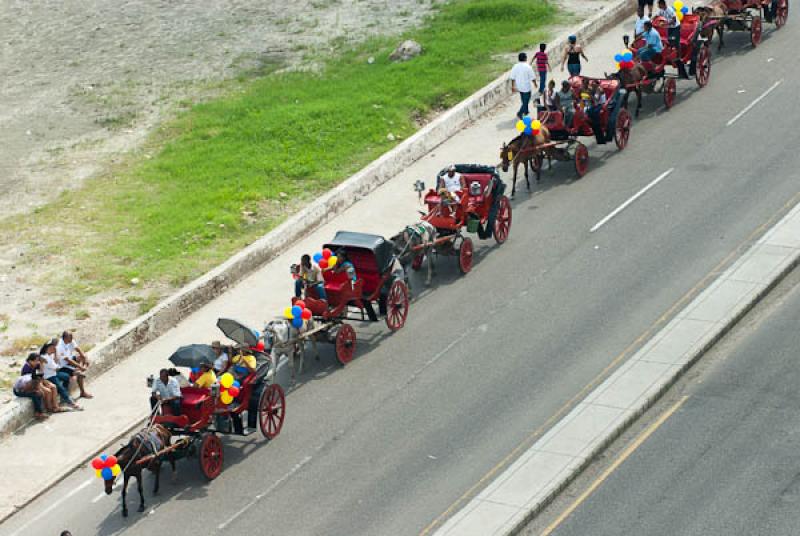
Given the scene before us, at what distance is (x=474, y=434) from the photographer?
19984mm

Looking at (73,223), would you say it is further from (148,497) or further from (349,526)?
(349,526)

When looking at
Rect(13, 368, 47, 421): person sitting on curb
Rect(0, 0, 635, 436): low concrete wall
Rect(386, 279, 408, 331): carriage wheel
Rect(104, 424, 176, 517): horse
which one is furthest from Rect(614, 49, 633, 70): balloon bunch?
Rect(104, 424, 176, 517): horse

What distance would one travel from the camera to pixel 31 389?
21672 mm

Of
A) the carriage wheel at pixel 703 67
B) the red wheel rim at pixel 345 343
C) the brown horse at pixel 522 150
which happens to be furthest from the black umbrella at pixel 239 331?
the carriage wheel at pixel 703 67

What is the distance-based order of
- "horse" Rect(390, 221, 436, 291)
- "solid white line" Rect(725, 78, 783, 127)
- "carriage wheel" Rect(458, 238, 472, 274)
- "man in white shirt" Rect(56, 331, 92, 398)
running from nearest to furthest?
"man in white shirt" Rect(56, 331, 92, 398), "horse" Rect(390, 221, 436, 291), "carriage wheel" Rect(458, 238, 472, 274), "solid white line" Rect(725, 78, 783, 127)

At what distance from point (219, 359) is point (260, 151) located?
35.8 feet

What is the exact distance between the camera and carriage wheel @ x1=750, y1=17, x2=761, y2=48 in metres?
34.7

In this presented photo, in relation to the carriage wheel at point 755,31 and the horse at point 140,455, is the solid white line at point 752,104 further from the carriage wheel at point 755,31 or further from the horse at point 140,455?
the horse at point 140,455

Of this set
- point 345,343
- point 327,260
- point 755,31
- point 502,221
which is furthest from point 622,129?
point 345,343

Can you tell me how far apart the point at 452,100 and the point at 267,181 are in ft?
18.7

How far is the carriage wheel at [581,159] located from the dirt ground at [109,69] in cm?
894

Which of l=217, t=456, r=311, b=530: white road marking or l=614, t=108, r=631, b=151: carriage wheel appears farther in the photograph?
l=614, t=108, r=631, b=151: carriage wheel

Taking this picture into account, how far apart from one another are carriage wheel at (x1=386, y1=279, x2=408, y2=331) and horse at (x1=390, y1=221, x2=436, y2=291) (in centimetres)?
41

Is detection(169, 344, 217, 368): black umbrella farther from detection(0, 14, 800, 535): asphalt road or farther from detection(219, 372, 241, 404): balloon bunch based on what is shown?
detection(0, 14, 800, 535): asphalt road
